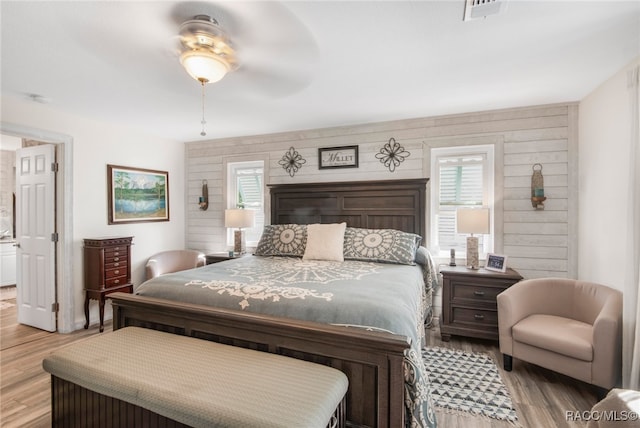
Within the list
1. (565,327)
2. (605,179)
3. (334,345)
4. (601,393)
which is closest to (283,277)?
(334,345)

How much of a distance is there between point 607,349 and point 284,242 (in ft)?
9.18

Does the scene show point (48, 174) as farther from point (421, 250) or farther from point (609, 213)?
point (609, 213)

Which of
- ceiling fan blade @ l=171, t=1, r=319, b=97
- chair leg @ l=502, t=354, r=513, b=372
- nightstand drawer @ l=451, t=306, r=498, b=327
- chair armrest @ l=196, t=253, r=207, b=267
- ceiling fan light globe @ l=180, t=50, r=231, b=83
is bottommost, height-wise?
chair leg @ l=502, t=354, r=513, b=372

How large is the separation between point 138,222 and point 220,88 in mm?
2493

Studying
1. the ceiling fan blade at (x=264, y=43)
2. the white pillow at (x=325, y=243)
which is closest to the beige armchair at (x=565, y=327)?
the white pillow at (x=325, y=243)

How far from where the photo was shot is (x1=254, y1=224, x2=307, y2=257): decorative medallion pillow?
11.2ft

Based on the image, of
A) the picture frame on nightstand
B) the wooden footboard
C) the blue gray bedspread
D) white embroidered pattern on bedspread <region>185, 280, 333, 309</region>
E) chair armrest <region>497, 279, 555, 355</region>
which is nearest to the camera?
the wooden footboard

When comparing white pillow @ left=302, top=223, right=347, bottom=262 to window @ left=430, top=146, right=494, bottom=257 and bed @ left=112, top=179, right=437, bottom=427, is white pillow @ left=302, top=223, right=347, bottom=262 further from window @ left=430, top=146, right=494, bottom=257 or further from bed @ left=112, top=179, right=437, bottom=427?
window @ left=430, top=146, right=494, bottom=257

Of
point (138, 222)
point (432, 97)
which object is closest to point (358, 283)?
point (432, 97)

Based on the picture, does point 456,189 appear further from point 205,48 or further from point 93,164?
point 93,164

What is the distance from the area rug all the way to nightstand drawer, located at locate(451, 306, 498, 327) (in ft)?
1.00

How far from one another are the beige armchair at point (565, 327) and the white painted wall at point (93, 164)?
4.41 m

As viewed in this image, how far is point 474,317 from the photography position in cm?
301


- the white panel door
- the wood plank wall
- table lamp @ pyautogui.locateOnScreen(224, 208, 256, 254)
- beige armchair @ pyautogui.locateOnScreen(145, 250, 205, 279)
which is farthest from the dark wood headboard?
the white panel door
